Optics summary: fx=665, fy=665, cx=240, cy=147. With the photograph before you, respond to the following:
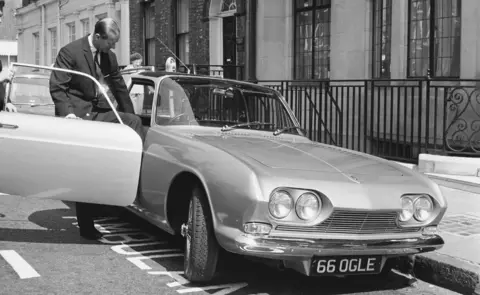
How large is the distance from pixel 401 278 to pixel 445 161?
13.8 ft

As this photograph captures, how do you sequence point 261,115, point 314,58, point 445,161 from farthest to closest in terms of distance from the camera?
point 314,58
point 445,161
point 261,115

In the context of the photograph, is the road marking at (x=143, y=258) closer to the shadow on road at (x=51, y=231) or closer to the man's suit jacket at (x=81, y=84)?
the shadow on road at (x=51, y=231)

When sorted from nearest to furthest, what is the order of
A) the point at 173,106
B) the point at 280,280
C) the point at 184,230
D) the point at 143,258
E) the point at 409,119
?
the point at 184,230
the point at 280,280
the point at 143,258
the point at 173,106
the point at 409,119

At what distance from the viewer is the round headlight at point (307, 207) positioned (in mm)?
4398

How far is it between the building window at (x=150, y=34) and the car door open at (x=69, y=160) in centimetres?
1576

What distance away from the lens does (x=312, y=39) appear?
14.1 metres

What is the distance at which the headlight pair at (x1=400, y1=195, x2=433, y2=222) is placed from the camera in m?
4.72

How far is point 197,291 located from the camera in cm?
478

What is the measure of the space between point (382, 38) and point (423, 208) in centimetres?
754

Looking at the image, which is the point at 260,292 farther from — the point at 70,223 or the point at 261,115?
the point at 70,223

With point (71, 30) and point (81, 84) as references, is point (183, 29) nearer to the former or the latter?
point (71, 30)

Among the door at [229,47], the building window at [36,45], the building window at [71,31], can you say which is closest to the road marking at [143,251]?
the door at [229,47]

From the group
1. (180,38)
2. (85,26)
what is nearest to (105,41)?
(180,38)

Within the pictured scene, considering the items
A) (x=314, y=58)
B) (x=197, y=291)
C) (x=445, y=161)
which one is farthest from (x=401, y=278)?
(x=314, y=58)
